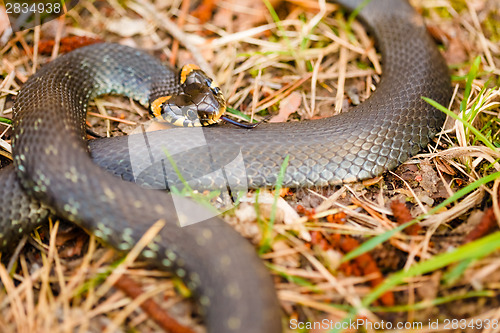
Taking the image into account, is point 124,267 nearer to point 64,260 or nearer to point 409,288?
point 64,260

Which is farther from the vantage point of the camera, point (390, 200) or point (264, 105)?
point (264, 105)

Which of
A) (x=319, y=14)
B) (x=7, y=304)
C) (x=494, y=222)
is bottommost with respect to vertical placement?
(x=7, y=304)

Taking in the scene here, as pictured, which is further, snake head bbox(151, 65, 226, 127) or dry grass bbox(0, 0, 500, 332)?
snake head bbox(151, 65, 226, 127)

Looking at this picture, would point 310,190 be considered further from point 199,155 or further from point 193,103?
point 193,103

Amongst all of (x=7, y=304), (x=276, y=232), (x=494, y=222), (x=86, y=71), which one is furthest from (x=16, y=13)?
(x=494, y=222)

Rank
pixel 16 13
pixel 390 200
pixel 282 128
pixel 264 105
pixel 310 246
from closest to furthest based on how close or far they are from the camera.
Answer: pixel 310 246
pixel 390 200
pixel 282 128
pixel 264 105
pixel 16 13
